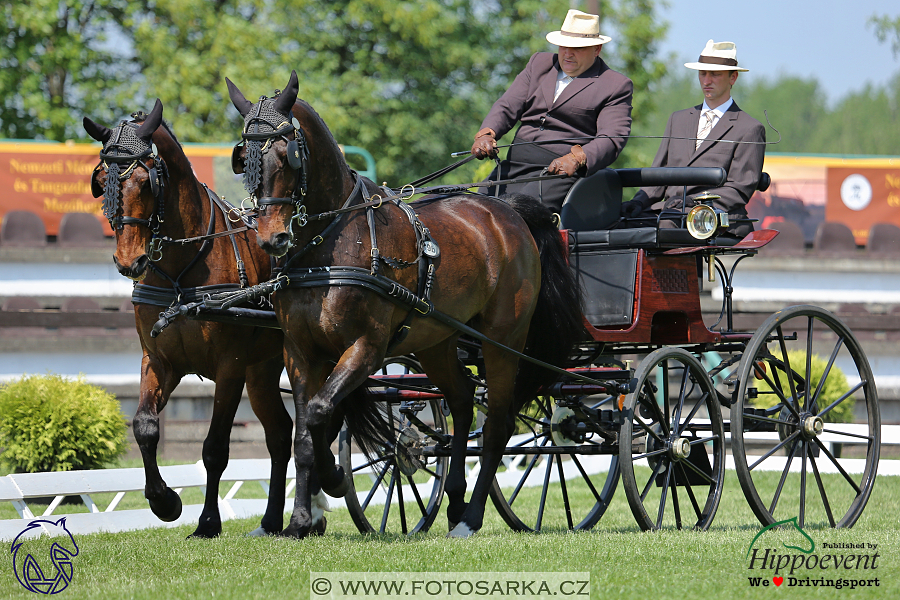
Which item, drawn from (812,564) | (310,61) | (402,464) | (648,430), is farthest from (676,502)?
(310,61)

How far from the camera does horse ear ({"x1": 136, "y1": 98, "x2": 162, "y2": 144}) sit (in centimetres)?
496

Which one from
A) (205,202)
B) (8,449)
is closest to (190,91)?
(8,449)

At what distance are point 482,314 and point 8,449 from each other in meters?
4.46

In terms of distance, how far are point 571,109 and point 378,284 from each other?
89.5 inches

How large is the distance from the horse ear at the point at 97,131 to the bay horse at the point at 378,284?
647mm

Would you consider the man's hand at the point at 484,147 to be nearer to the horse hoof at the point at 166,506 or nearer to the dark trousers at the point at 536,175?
the dark trousers at the point at 536,175

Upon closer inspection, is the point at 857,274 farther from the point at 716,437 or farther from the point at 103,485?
the point at 103,485

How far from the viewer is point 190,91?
18.8 m

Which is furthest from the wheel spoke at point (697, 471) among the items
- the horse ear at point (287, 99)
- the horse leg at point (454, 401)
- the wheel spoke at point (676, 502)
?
the horse ear at point (287, 99)

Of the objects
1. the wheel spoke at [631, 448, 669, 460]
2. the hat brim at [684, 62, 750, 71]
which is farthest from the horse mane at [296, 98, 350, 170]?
the hat brim at [684, 62, 750, 71]

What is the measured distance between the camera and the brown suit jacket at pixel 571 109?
20.4ft

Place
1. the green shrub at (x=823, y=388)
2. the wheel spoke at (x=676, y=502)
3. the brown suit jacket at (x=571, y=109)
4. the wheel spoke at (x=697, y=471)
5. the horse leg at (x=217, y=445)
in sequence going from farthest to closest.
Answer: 1. the green shrub at (x=823, y=388)
2. the brown suit jacket at (x=571, y=109)
3. the wheel spoke at (x=697, y=471)
4. the wheel spoke at (x=676, y=502)
5. the horse leg at (x=217, y=445)

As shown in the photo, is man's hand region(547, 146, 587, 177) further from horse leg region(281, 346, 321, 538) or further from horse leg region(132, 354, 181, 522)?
horse leg region(132, 354, 181, 522)

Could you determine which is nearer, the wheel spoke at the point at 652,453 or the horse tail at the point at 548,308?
the wheel spoke at the point at 652,453
